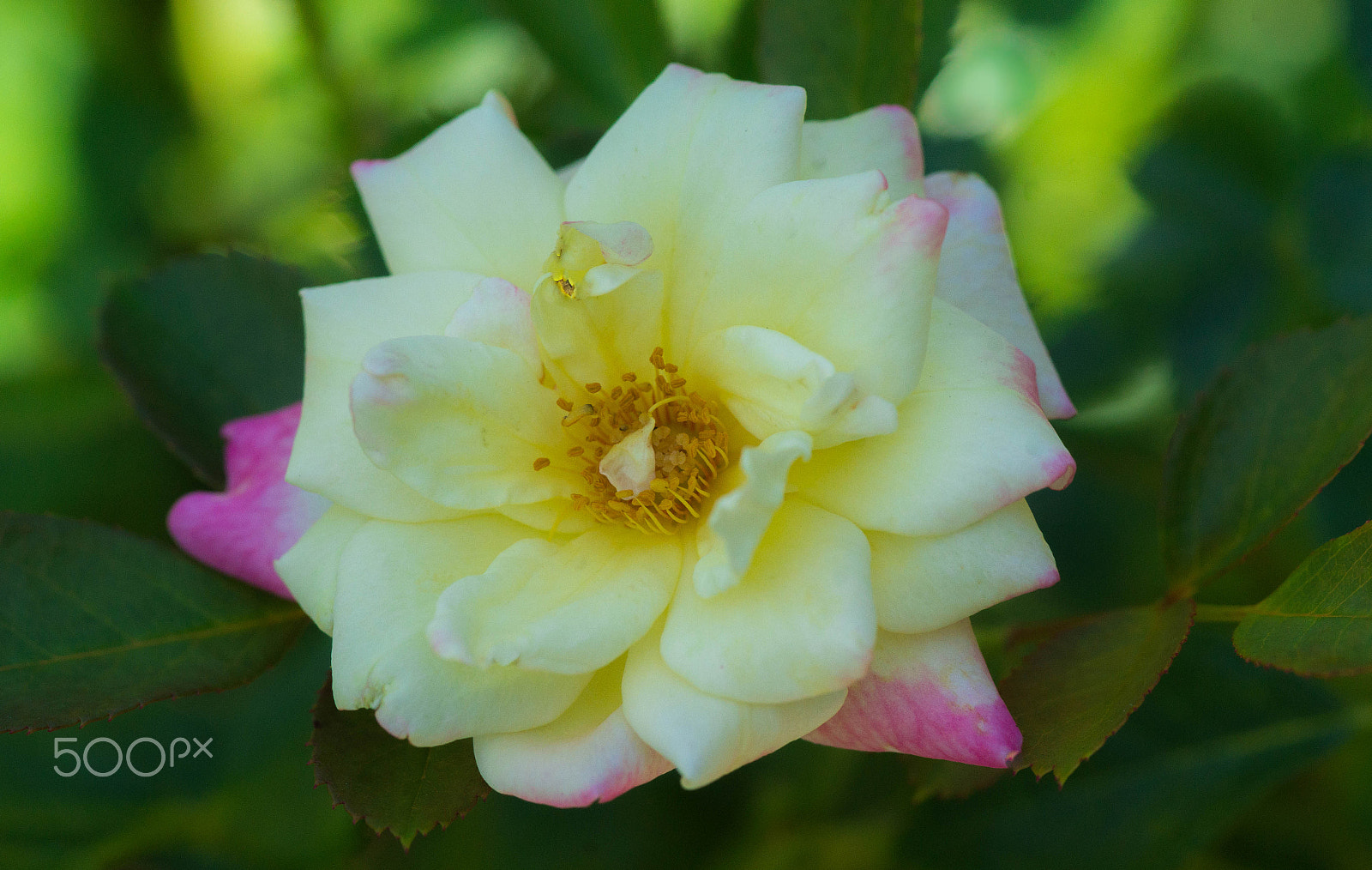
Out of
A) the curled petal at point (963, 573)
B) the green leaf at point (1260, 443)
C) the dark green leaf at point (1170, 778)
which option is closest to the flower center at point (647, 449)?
the curled petal at point (963, 573)

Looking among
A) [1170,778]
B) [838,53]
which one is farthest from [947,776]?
[838,53]

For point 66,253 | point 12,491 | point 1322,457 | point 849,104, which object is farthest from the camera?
point 66,253

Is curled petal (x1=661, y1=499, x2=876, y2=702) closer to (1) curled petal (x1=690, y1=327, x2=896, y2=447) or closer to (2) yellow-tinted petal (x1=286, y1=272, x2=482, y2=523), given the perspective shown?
(1) curled petal (x1=690, y1=327, x2=896, y2=447)

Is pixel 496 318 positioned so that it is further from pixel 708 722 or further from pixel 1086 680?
pixel 1086 680

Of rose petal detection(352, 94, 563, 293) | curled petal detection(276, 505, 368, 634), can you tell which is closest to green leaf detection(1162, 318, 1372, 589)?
rose petal detection(352, 94, 563, 293)

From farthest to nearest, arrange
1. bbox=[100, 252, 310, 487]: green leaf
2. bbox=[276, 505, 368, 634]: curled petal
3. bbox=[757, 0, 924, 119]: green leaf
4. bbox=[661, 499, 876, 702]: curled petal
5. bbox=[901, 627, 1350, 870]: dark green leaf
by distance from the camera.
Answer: bbox=[901, 627, 1350, 870]: dark green leaf → bbox=[100, 252, 310, 487]: green leaf → bbox=[757, 0, 924, 119]: green leaf → bbox=[276, 505, 368, 634]: curled petal → bbox=[661, 499, 876, 702]: curled petal

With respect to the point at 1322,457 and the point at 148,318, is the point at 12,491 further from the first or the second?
the point at 1322,457

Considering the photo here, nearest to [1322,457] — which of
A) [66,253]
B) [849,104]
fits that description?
[849,104]

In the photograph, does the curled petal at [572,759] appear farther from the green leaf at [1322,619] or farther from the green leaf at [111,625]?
the green leaf at [1322,619]
